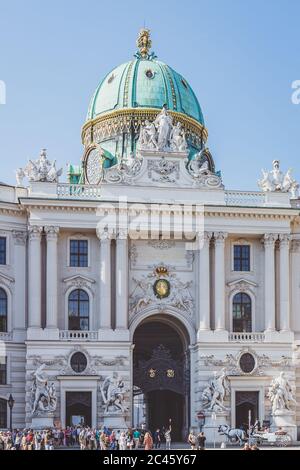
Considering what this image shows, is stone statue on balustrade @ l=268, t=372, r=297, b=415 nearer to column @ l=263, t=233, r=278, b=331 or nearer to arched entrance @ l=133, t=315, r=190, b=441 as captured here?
column @ l=263, t=233, r=278, b=331

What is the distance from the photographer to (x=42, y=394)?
193 ft

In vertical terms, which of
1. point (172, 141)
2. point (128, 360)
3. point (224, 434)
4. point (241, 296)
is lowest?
point (224, 434)

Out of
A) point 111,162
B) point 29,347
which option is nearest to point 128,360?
point 29,347

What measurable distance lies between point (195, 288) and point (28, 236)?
10.6 metres

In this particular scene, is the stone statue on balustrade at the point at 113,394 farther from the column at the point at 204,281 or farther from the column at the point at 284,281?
the column at the point at 284,281

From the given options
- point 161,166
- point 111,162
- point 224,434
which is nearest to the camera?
point 224,434

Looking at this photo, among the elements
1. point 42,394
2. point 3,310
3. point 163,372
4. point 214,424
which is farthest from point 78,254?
point 214,424

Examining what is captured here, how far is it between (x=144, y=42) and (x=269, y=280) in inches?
916

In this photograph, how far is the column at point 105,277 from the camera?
6141 centimetres

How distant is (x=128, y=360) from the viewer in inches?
2403

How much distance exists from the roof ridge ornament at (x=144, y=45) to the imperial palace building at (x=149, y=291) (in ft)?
48.5

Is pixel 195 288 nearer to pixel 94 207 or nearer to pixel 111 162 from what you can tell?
pixel 94 207

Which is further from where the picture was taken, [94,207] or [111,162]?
[111,162]

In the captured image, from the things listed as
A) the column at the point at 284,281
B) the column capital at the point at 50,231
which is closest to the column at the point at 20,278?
the column capital at the point at 50,231
